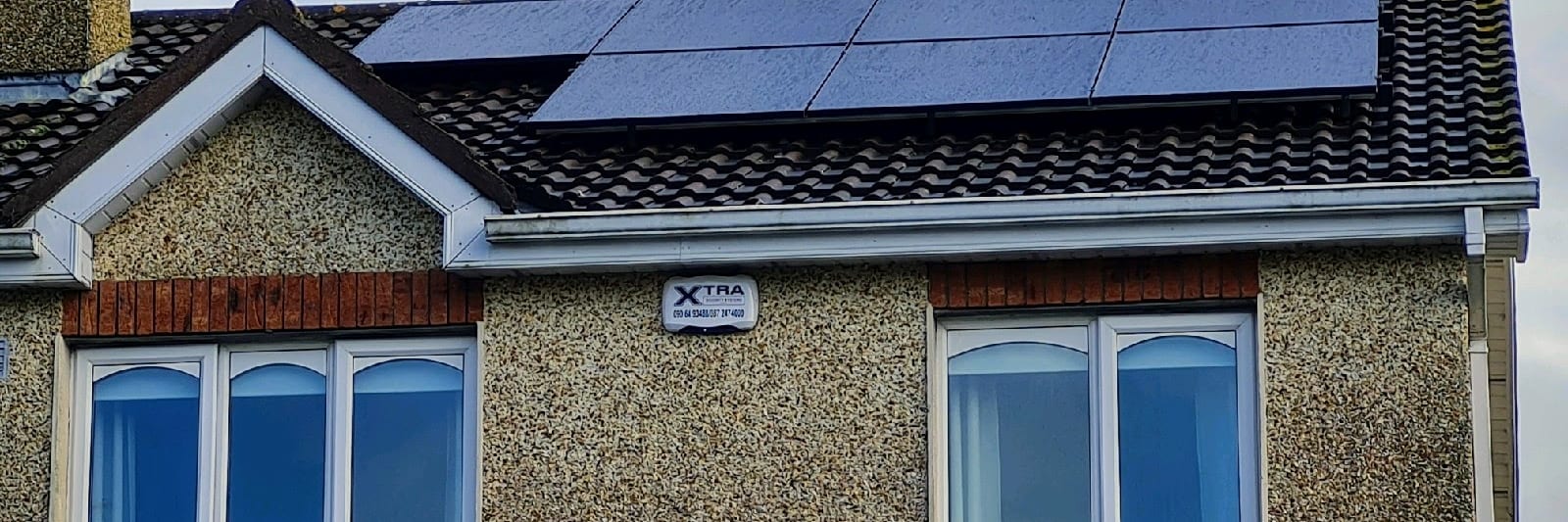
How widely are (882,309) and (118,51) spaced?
5.06 m

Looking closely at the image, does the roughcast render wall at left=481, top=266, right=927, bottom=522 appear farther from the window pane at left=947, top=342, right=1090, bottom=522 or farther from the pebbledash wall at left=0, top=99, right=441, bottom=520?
the pebbledash wall at left=0, top=99, right=441, bottom=520

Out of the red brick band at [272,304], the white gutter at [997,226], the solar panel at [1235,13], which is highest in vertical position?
the solar panel at [1235,13]

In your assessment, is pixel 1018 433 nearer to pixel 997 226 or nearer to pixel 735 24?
pixel 997 226

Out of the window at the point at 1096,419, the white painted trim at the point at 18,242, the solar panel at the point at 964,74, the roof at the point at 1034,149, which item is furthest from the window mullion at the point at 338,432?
the window at the point at 1096,419

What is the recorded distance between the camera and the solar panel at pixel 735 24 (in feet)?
42.2

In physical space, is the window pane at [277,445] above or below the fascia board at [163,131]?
below

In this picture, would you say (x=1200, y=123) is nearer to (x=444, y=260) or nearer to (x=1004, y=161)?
(x=1004, y=161)

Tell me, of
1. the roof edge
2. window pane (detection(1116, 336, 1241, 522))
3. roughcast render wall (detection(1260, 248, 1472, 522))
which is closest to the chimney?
the roof edge

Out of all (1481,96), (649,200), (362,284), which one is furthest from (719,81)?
(1481,96)

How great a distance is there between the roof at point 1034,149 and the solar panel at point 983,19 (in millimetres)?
833

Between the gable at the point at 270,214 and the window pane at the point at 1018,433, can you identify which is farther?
the gable at the point at 270,214

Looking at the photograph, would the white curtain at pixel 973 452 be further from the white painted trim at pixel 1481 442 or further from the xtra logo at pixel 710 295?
the white painted trim at pixel 1481 442

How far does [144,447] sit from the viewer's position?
1154 centimetres

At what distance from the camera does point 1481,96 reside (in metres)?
11.7
